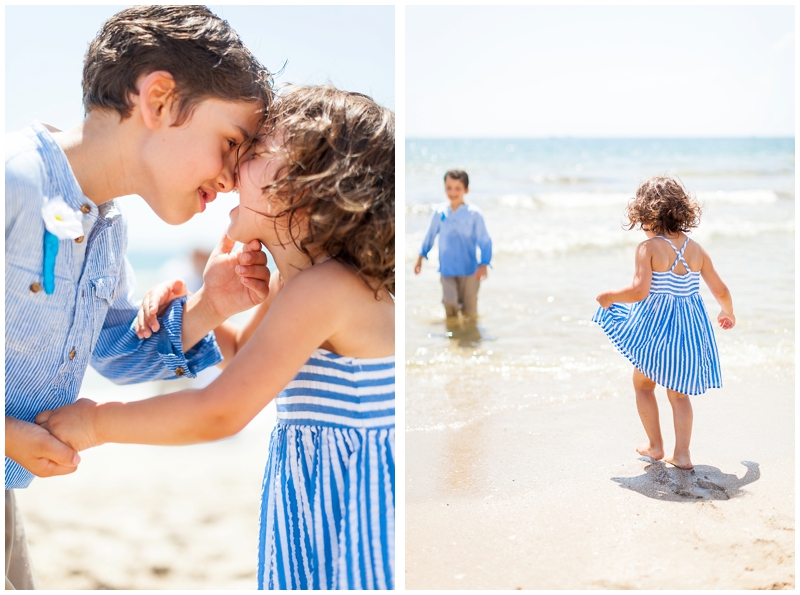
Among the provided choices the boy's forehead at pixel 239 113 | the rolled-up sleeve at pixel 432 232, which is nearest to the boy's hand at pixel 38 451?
the boy's forehead at pixel 239 113

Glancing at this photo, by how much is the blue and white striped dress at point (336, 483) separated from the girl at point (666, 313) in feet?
5.52

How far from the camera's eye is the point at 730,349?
15.7 feet

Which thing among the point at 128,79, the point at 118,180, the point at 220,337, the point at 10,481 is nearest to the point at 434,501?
the point at 220,337

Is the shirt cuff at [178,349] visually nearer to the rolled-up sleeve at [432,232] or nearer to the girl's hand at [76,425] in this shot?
the girl's hand at [76,425]

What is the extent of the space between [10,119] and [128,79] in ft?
1.20

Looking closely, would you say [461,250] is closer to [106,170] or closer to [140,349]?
[140,349]

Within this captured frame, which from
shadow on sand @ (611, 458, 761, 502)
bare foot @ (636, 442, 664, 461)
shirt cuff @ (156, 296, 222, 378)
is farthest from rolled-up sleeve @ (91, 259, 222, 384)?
bare foot @ (636, 442, 664, 461)

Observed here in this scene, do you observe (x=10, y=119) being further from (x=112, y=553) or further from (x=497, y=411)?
(x=497, y=411)

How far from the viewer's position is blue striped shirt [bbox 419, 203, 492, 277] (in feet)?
20.1

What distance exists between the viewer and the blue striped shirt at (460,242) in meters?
6.12

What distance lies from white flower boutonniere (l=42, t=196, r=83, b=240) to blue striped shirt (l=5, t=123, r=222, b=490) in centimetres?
2

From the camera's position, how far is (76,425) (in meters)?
1.77

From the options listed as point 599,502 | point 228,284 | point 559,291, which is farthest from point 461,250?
point 228,284

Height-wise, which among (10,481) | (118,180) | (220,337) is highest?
(118,180)
